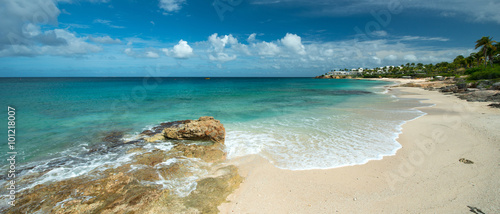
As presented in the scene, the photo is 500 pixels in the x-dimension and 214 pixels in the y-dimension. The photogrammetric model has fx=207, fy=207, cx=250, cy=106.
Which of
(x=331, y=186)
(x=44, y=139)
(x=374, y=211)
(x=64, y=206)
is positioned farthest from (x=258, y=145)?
(x=44, y=139)

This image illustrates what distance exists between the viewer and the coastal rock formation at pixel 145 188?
4.84 meters

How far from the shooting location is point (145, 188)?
556 cm

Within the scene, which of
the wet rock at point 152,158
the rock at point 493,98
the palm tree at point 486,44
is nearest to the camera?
the wet rock at point 152,158

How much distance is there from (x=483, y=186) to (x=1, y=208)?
1189cm

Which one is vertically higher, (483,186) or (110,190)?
(483,186)

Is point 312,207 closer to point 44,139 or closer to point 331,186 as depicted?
point 331,186

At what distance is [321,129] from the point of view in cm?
1186

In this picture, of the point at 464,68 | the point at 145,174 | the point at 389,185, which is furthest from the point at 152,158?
the point at 464,68

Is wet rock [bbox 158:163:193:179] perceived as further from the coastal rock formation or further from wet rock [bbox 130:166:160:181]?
wet rock [bbox 130:166:160:181]

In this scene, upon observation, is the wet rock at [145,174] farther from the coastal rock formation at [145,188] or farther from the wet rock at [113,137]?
the wet rock at [113,137]

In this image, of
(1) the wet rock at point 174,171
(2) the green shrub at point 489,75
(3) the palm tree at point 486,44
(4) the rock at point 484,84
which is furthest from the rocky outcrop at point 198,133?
(3) the palm tree at point 486,44

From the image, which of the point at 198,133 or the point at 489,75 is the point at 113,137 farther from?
the point at 489,75

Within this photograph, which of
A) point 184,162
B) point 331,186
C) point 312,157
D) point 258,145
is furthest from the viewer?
point 258,145

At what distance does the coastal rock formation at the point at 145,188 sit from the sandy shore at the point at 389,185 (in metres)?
0.67
